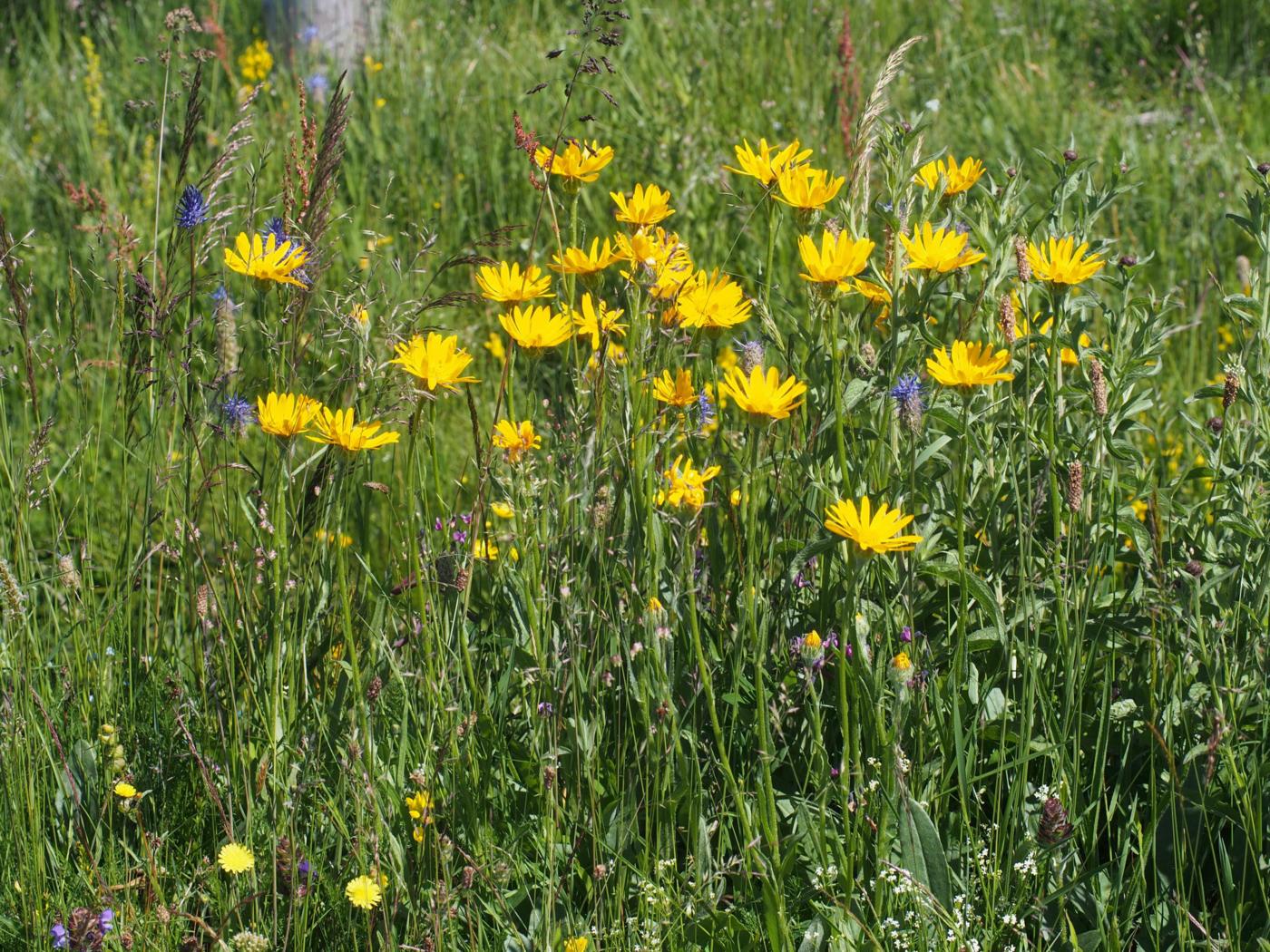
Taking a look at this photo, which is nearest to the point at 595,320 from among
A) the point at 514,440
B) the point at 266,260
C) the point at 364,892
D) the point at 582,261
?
the point at 582,261

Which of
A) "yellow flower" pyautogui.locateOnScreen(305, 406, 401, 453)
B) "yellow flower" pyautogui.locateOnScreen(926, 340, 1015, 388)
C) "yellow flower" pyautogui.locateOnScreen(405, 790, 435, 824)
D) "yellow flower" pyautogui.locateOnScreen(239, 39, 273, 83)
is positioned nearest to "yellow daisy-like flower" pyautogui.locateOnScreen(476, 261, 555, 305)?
"yellow flower" pyautogui.locateOnScreen(305, 406, 401, 453)

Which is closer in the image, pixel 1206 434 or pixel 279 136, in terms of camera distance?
pixel 1206 434

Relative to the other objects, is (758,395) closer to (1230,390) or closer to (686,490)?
(686,490)

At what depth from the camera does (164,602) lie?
2.55 meters

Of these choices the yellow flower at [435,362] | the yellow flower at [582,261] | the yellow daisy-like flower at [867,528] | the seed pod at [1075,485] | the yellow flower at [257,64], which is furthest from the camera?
the yellow flower at [257,64]

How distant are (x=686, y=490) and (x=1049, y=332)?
2.31 ft

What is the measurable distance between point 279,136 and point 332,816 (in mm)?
3266

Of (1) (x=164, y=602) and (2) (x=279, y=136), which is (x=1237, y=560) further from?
(2) (x=279, y=136)

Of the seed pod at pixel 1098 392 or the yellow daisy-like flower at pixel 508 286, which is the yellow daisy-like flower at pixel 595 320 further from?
the seed pod at pixel 1098 392

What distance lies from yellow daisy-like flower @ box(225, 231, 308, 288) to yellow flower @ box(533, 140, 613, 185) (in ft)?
1.10

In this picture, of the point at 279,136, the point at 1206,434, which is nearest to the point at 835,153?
the point at 279,136

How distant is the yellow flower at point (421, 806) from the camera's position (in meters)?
1.42

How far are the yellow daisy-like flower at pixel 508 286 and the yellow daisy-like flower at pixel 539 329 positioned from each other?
0.8 inches

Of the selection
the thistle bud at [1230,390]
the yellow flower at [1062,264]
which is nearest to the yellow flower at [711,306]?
the yellow flower at [1062,264]
